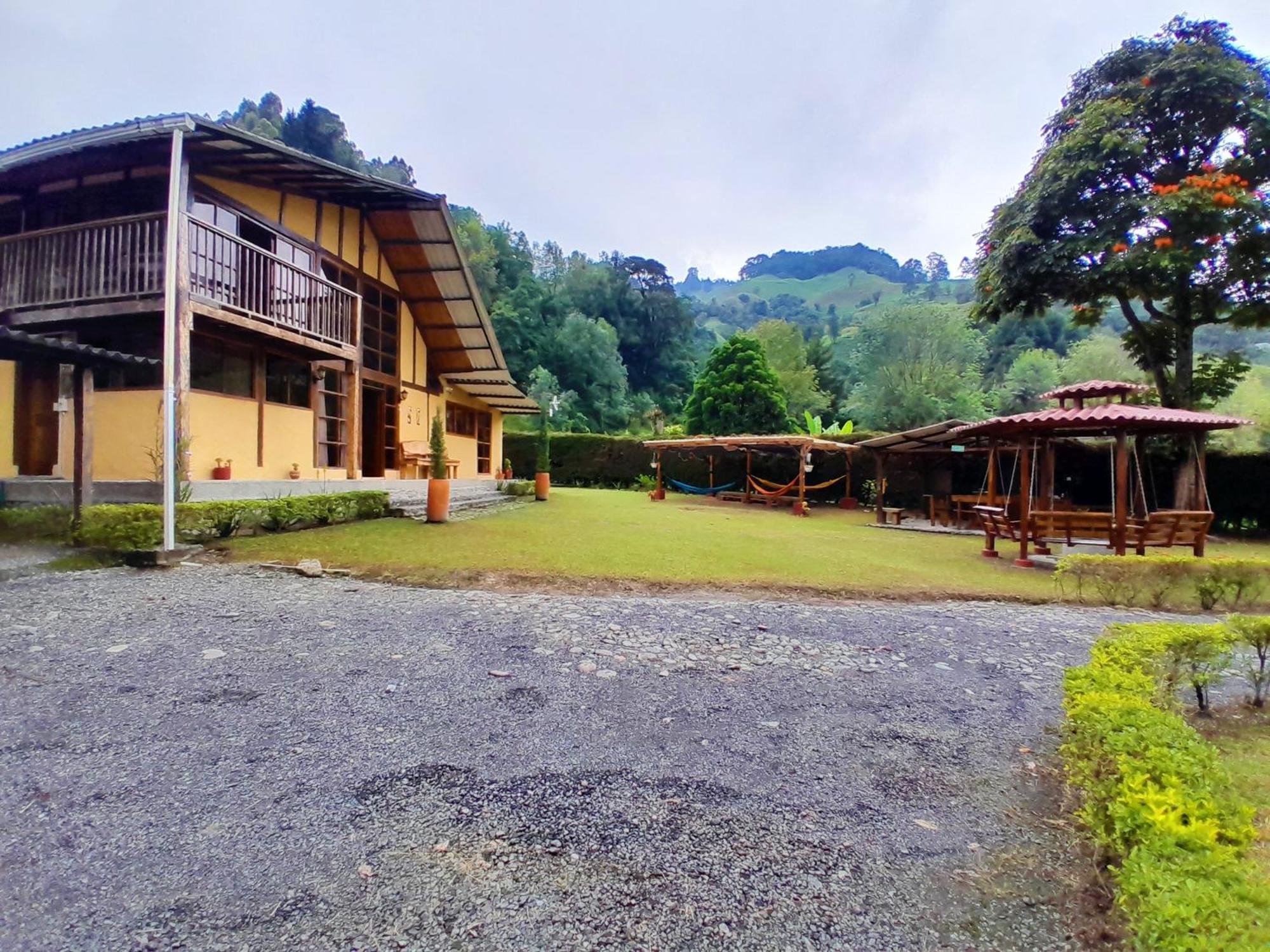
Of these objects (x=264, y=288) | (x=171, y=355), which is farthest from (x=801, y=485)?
(x=171, y=355)

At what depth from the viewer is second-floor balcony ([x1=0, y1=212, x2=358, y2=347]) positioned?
829cm

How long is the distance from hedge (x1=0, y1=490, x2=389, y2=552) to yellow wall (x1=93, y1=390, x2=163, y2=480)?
4.12 feet

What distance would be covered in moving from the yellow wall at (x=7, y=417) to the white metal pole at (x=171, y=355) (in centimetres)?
356

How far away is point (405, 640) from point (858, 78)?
16.6 meters

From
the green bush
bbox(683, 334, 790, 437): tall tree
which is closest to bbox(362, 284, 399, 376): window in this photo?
the green bush

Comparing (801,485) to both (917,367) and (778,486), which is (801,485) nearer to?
(778,486)

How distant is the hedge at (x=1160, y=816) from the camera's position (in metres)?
1.37

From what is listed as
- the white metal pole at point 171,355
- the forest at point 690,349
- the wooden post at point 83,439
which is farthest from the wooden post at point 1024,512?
the wooden post at point 83,439

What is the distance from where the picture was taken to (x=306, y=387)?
11.7m

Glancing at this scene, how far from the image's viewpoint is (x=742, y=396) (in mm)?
29188

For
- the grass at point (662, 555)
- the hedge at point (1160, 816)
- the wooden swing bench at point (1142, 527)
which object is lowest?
the grass at point (662, 555)

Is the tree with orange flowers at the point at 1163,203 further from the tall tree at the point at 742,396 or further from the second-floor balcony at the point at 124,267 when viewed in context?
the second-floor balcony at the point at 124,267

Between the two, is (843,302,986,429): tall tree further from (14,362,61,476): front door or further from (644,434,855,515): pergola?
(14,362,61,476): front door

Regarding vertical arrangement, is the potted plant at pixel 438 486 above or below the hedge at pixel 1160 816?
above
